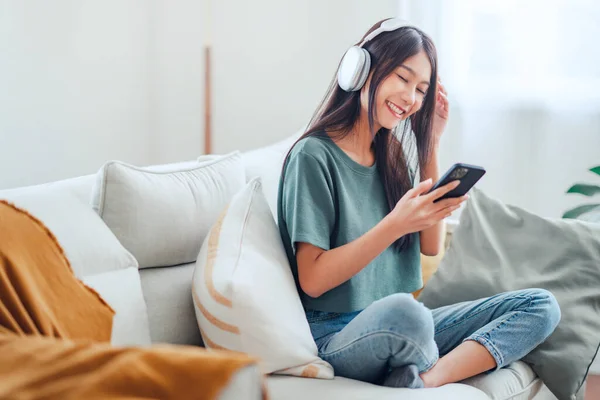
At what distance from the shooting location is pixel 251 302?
1.31m

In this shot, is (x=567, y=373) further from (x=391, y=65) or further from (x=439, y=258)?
(x=391, y=65)

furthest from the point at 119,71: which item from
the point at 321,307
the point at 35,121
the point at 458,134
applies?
the point at 321,307

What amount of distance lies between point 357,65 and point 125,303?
26.2 inches

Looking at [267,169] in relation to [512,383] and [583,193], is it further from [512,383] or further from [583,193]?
[583,193]

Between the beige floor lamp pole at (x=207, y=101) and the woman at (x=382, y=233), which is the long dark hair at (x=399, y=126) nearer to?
the woman at (x=382, y=233)

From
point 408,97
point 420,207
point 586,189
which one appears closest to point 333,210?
point 420,207

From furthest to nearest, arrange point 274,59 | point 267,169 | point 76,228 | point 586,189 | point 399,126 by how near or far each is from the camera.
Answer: point 274,59, point 586,189, point 267,169, point 399,126, point 76,228

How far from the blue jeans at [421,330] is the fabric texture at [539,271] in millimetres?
75

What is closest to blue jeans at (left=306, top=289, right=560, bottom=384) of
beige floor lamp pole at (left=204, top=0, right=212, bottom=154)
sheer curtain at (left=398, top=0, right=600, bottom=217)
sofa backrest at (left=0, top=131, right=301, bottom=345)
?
sofa backrest at (left=0, top=131, right=301, bottom=345)

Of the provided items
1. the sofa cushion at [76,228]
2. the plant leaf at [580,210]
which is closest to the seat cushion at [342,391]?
the sofa cushion at [76,228]

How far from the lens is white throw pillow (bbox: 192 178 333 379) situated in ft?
4.28

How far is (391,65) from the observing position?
1572 millimetres

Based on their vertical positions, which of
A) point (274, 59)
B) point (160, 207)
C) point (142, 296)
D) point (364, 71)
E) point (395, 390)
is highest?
point (364, 71)

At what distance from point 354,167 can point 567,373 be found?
2.09ft
